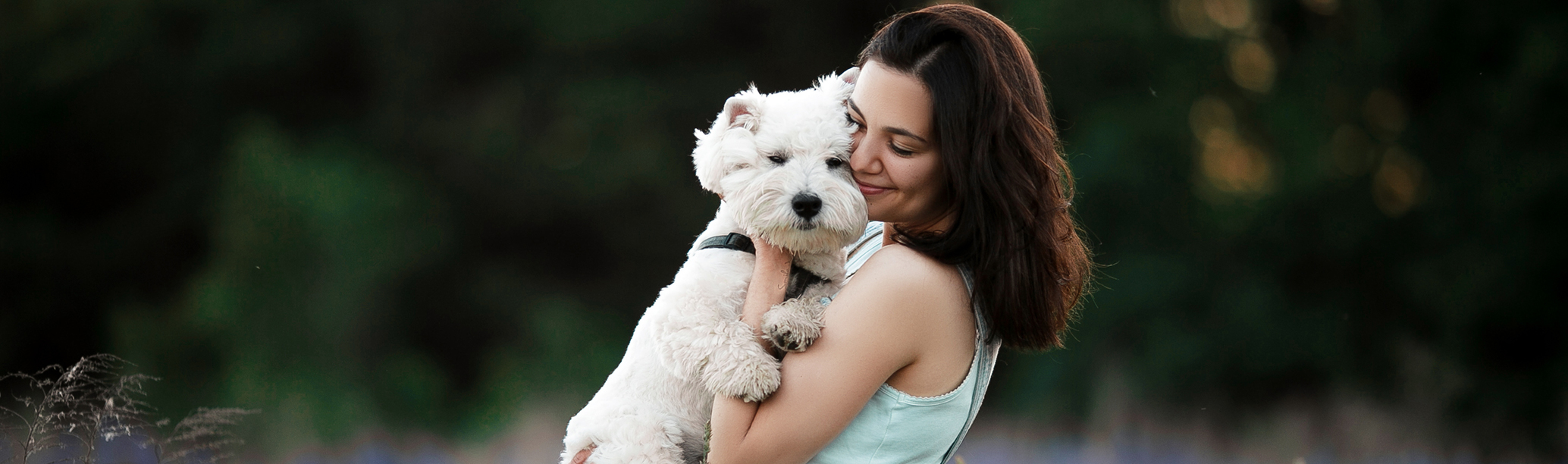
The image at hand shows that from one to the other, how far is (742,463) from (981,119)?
82 cm

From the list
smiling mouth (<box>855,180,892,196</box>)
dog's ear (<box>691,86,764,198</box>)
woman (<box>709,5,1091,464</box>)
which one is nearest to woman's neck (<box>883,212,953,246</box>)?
woman (<box>709,5,1091,464</box>)

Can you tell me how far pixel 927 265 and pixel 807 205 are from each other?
281 millimetres

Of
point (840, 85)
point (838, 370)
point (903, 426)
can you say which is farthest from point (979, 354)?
point (840, 85)

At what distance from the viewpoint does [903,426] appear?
2.06 metres

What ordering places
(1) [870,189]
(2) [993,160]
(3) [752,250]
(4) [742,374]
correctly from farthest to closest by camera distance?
(3) [752,250]
(1) [870,189]
(2) [993,160]
(4) [742,374]

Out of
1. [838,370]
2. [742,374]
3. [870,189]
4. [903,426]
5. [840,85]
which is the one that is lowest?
[903,426]

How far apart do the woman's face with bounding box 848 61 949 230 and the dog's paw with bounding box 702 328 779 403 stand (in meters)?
0.43

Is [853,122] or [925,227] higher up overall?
[853,122]

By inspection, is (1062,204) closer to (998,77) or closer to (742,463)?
(998,77)

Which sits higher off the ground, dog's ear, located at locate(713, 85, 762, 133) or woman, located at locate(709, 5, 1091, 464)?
Answer: dog's ear, located at locate(713, 85, 762, 133)

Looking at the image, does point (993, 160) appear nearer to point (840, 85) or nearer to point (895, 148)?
point (895, 148)

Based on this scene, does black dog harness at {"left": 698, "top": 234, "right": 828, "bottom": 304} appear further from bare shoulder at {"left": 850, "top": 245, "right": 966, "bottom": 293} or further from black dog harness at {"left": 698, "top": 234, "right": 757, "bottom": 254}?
bare shoulder at {"left": 850, "top": 245, "right": 966, "bottom": 293}

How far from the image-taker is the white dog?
2000mm

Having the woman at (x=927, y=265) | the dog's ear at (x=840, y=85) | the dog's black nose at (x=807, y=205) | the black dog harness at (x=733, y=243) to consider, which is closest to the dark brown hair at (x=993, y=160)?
the woman at (x=927, y=265)
